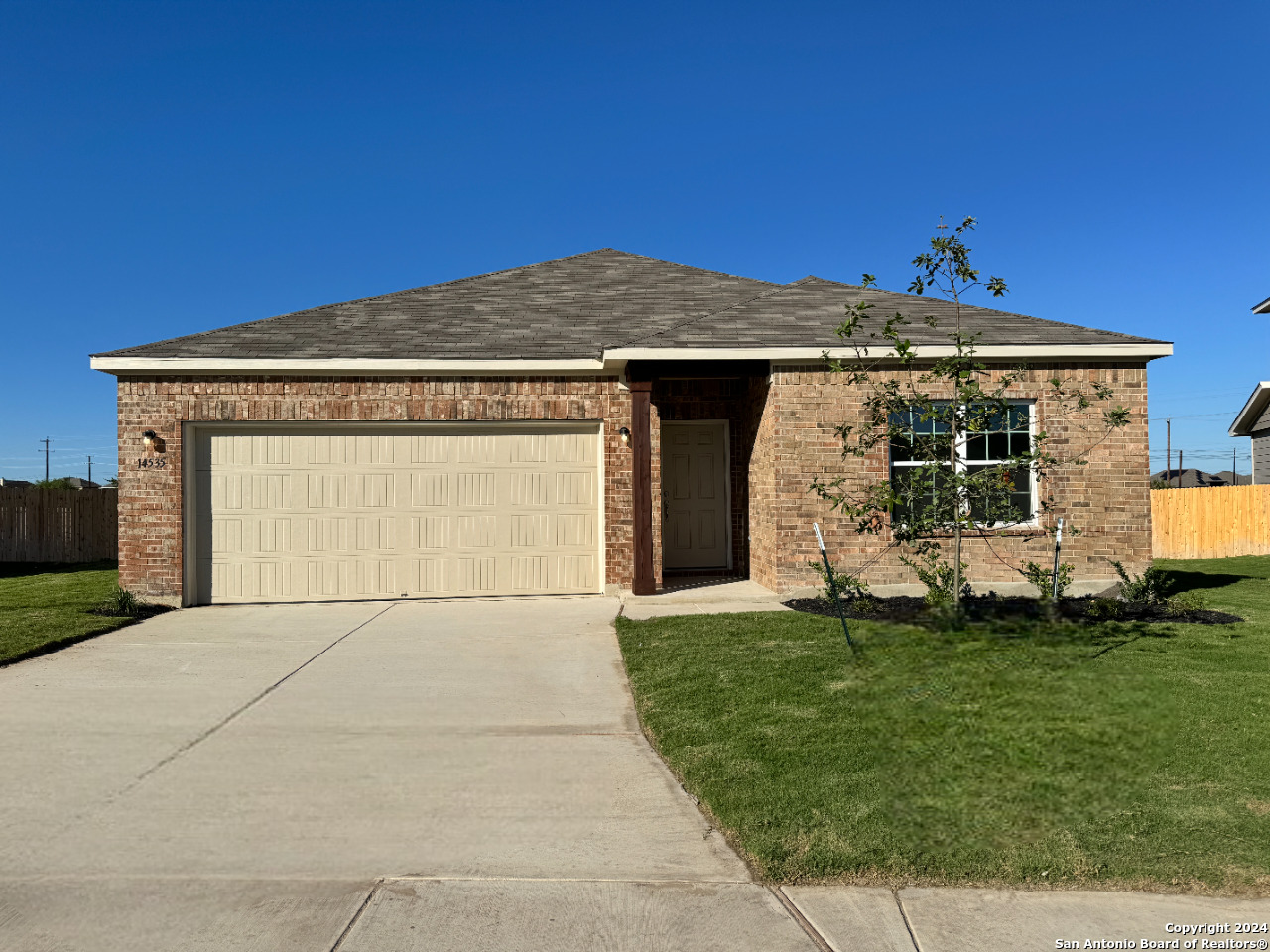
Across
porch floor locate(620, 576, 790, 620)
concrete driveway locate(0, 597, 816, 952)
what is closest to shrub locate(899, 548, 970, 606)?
porch floor locate(620, 576, 790, 620)

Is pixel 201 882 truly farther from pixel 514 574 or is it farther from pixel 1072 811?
pixel 514 574

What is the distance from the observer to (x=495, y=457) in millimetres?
12031

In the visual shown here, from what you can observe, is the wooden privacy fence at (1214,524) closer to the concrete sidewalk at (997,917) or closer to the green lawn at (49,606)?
the concrete sidewalk at (997,917)

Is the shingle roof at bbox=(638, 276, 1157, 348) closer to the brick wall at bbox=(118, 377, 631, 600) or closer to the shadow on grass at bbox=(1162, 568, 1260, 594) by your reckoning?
the brick wall at bbox=(118, 377, 631, 600)

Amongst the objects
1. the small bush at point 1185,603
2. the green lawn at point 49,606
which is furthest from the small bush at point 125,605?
the small bush at point 1185,603

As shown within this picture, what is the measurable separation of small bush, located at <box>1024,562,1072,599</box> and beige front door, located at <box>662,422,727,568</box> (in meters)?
4.51

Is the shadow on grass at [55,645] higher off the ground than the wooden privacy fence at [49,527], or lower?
lower

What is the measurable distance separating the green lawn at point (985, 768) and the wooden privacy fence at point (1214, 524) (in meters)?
15.1

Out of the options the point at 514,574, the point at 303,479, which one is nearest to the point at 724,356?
the point at 514,574

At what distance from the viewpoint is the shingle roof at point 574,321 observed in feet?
38.0

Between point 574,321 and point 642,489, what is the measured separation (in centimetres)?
328

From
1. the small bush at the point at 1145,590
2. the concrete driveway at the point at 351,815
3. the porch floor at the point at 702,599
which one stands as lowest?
the concrete driveway at the point at 351,815

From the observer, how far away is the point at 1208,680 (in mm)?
6379

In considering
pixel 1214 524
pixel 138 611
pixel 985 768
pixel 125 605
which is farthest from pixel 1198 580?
pixel 125 605
